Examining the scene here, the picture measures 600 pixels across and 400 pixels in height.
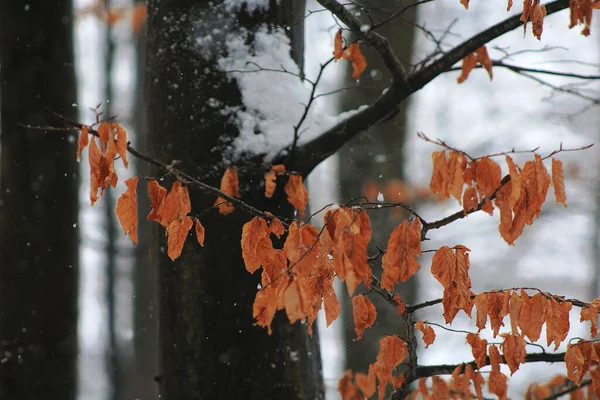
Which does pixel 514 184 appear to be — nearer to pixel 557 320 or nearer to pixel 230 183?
pixel 557 320

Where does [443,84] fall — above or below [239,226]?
above

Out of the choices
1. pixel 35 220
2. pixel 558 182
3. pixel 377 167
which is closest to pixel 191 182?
pixel 558 182

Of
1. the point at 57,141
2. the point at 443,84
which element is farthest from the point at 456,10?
the point at 57,141

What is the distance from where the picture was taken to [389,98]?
199 cm

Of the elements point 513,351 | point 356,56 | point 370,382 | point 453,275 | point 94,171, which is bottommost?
point 370,382

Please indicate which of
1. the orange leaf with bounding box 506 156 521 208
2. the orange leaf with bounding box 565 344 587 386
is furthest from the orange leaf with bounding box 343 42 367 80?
the orange leaf with bounding box 565 344 587 386

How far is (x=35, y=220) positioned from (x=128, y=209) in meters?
1.55

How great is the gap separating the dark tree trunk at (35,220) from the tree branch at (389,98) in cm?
148

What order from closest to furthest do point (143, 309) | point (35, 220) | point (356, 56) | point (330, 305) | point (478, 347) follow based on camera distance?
point (330, 305), point (478, 347), point (356, 56), point (35, 220), point (143, 309)

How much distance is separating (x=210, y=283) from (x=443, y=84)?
8.06 m

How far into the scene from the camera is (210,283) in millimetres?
2088

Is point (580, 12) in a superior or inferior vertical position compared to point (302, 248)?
superior

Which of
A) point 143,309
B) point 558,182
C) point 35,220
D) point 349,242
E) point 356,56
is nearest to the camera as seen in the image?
point 349,242

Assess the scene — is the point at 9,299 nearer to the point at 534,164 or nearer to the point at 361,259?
the point at 361,259
